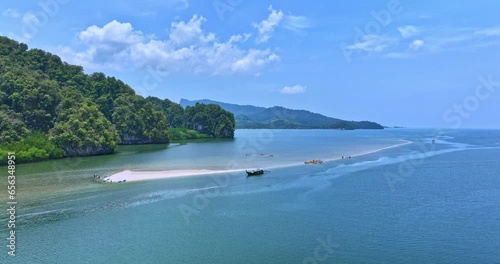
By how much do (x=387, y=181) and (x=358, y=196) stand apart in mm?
10636

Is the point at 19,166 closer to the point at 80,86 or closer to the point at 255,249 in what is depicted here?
the point at 255,249

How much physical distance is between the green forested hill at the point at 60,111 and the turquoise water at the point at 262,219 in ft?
67.9

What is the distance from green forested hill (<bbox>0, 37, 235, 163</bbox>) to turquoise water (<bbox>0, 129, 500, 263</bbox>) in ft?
67.9

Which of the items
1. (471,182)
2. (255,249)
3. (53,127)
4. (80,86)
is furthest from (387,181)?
(80,86)

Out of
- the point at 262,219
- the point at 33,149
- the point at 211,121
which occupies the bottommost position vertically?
the point at 262,219

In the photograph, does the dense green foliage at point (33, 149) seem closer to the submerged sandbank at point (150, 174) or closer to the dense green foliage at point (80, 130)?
the dense green foliage at point (80, 130)

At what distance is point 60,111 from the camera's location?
7956cm

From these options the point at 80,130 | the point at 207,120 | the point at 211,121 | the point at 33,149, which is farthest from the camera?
the point at 207,120

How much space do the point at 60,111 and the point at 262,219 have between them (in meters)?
65.3

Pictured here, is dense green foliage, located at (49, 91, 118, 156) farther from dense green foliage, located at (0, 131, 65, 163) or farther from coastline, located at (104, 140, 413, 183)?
coastline, located at (104, 140, 413, 183)

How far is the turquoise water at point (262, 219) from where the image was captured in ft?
77.4

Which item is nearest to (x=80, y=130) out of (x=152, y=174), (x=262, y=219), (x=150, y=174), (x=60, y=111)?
(x=60, y=111)

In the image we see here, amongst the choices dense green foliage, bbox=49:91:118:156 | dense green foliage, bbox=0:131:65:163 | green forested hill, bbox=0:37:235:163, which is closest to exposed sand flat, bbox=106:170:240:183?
dense green foliage, bbox=0:131:65:163

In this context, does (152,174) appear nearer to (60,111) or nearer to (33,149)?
(33,149)
